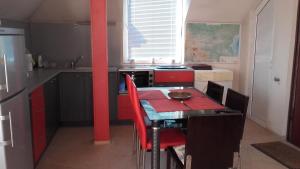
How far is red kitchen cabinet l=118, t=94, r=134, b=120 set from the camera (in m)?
4.27

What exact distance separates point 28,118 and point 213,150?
1725mm

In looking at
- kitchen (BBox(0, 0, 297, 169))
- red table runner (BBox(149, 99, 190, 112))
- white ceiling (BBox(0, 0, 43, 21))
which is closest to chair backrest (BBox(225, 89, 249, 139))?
red table runner (BBox(149, 99, 190, 112))

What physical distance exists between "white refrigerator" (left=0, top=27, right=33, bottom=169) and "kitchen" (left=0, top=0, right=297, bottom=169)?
2.28 ft

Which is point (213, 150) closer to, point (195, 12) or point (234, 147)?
point (234, 147)

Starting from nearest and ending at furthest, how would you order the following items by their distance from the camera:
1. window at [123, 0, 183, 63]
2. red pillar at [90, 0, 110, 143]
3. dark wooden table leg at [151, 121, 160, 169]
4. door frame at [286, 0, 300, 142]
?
dark wooden table leg at [151, 121, 160, 169]
red pillar at [90, 0, 110, 143]
door frame at [286, 0, 300, 142]
window at [123, 0, 183, 63]

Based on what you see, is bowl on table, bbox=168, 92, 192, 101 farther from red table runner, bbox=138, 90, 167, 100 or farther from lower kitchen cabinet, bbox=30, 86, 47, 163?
lower kitchen cabinet, bbox=30, 86, 47, 163

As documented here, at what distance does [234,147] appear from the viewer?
2.13 metres

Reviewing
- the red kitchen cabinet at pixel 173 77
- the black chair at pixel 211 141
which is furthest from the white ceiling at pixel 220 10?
the black chair at pixel 211 141

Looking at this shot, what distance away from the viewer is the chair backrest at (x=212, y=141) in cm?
202

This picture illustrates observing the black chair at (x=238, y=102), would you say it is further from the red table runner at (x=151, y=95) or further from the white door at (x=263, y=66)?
the white door at (x=263, y=66)

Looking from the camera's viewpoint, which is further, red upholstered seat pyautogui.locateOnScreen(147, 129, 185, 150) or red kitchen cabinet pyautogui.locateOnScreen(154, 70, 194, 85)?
red kitchen cabinet pyautogui.locateOnScreen(154, 70, 194, 85)

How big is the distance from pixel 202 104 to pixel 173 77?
186cm

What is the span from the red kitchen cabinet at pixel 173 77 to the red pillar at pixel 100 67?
1.14 m

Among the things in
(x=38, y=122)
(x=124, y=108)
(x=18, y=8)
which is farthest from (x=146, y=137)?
(x=18, y=8)
